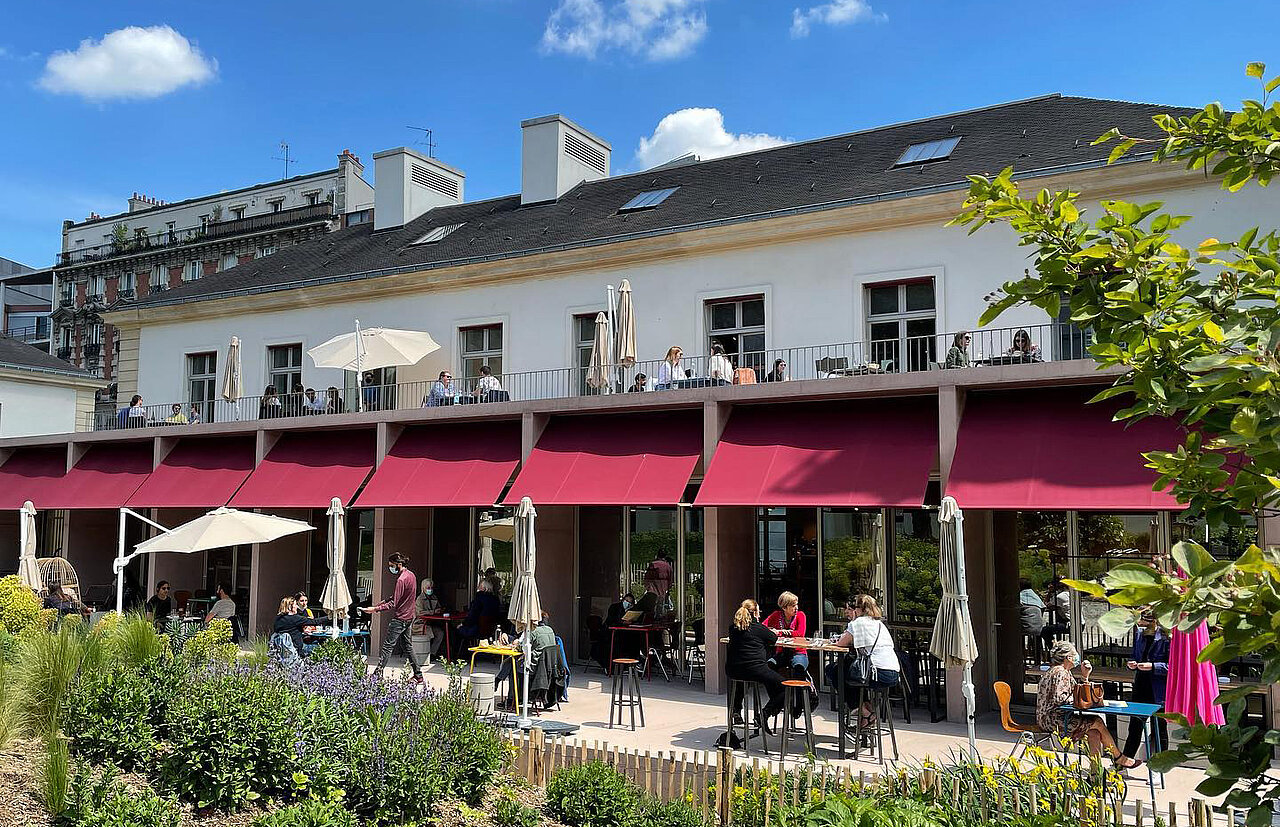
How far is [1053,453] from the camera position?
518 inches

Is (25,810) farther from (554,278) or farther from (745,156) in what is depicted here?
(745,156)

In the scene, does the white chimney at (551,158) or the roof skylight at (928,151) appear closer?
the roof skylight at (928,151)

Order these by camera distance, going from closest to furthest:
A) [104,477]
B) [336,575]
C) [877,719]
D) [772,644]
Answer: [877,719]
[772,644]
[336,575]
[104,477]

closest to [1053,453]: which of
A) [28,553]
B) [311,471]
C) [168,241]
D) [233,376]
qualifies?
[311,471]

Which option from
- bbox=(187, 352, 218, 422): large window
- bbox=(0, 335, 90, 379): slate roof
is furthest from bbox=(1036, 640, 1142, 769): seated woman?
bbox=(0, 335, 90, 379): slate roof

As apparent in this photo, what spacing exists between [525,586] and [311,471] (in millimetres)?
8241

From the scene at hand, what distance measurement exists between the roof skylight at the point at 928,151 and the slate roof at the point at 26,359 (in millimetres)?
28205

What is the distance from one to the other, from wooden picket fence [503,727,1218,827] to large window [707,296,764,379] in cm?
1044

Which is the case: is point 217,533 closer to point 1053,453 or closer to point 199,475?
point 199,475

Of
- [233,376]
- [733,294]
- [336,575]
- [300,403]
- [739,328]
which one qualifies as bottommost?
[336,575]

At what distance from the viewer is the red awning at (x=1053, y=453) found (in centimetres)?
1247

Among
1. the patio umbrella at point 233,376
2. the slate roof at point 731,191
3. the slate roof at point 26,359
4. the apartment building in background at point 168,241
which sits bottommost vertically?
the patio umbrella at point 233,376

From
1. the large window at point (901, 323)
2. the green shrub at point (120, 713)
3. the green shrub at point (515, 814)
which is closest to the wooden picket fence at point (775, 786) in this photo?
the green shrub at point (515, 814)

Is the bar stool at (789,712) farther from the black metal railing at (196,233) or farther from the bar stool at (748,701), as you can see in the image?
the black metal railing at (196,233)
